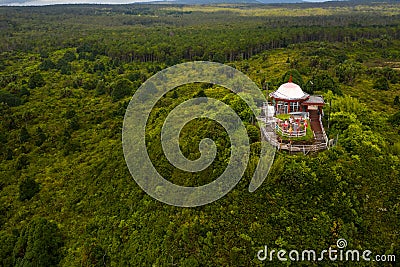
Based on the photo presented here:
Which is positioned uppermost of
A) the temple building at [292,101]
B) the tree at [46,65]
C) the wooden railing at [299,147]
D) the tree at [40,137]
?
the temple building at [292,101]

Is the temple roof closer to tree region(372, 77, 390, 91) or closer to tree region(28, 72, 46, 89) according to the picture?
tree region(372, 77, 390, 91)

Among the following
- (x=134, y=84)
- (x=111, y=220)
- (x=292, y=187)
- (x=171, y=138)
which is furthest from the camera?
(x=134, y=84)

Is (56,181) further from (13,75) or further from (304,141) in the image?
(13,75)

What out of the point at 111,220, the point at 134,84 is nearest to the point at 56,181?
the point at 111,220

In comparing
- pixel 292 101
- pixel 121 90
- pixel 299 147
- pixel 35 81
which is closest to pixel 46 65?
pixel 35 81

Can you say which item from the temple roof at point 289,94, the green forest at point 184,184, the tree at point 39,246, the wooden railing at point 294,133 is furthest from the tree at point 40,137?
the wooden railing at point 294,133

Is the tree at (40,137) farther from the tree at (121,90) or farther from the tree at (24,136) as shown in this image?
the tree at (121,90)
